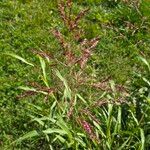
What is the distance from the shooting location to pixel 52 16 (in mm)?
8281

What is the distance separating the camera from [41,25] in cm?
804

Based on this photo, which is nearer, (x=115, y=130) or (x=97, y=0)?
(x=115, y=130)

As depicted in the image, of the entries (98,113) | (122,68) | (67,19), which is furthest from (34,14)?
Result: (67,19)

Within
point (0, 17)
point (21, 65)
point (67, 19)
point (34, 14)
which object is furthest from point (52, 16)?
point (67, 19)

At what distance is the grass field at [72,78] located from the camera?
444 cm

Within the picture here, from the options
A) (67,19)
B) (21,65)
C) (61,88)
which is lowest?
(21,65)

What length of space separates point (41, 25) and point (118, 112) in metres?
3.06

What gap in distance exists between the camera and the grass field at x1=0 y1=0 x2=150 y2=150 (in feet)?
14.6

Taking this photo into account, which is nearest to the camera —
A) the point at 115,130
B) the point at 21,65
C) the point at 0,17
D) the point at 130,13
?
the point at 115,130

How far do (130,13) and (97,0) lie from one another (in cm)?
69

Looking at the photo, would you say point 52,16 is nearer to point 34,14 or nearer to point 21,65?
point 34,14

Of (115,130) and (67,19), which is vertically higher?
(67,19)

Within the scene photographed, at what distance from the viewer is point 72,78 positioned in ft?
14.1

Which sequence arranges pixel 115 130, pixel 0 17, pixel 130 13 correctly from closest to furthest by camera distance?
1. pixel 115 130
2. pixel 0 17
3. pixel 130 13
